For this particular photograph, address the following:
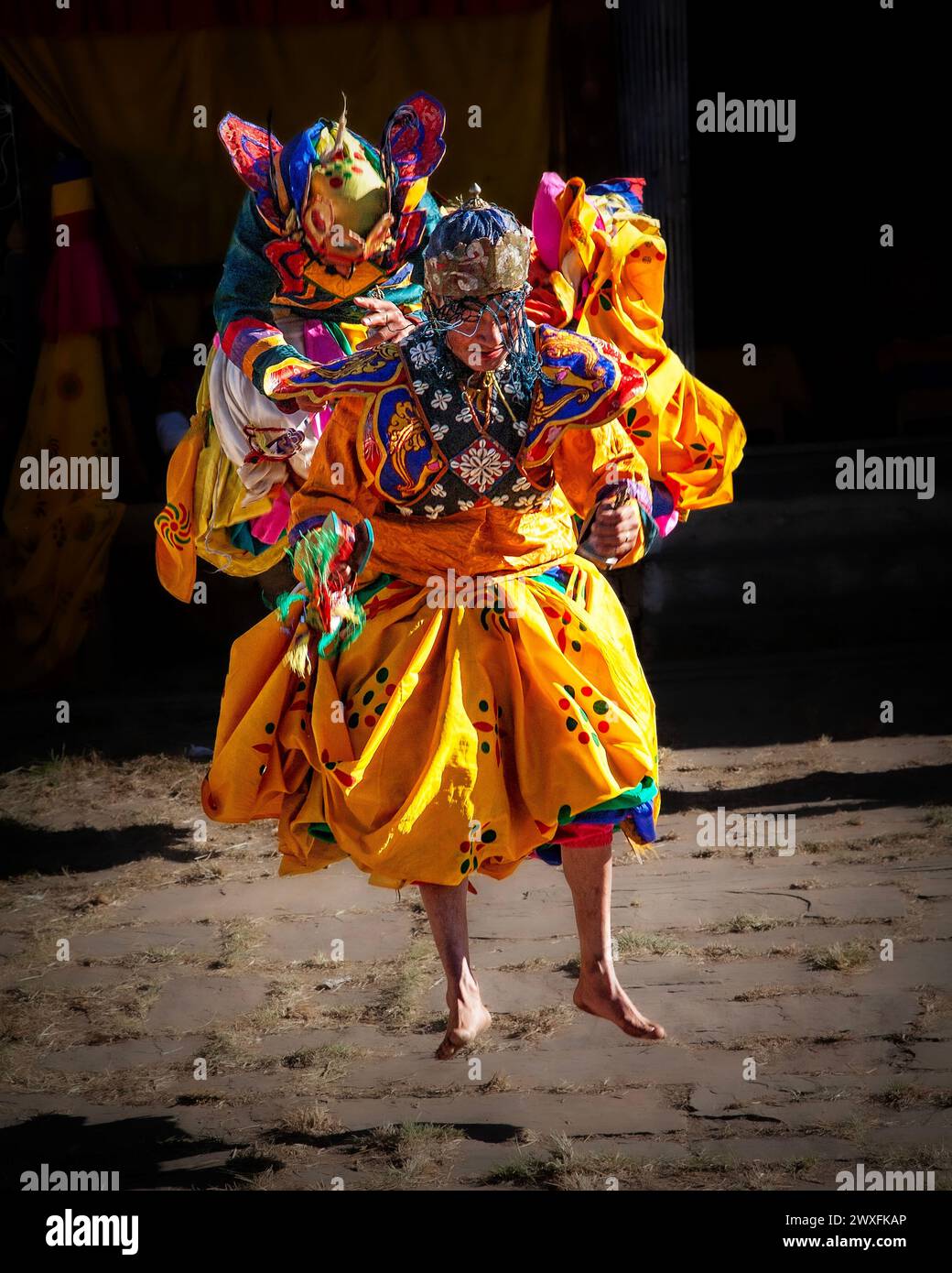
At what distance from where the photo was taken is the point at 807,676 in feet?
24.6

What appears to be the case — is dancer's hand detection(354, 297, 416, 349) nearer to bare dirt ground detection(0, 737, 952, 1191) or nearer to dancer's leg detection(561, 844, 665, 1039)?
dancer's leg detection(561, 844, 665, 1039)

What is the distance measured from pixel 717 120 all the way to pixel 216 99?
360 cm

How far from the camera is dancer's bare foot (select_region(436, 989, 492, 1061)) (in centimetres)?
360

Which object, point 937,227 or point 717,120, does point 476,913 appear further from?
point 937,227

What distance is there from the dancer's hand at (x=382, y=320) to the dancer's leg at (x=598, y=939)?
4.91ft

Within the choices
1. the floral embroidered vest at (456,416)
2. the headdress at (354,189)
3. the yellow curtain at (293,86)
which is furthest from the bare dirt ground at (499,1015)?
the yellow curtain at (293,86)

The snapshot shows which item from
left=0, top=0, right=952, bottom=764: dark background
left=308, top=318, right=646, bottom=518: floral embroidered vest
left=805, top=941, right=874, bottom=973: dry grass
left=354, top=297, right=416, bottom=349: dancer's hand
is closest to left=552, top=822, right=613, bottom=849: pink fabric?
left=308, top=318, right=646, bottom=518: floral embroidered vest

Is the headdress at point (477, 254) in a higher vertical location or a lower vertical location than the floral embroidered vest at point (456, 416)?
higher

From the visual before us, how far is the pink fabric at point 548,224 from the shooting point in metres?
4.19

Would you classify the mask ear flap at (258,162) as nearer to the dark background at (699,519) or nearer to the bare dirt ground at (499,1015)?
the bare dirt ground at (499,1015)

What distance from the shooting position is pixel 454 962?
3623 millimetres

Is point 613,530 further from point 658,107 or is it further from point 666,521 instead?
point 658,107

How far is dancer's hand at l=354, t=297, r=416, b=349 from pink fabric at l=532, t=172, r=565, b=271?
1.31 feet
